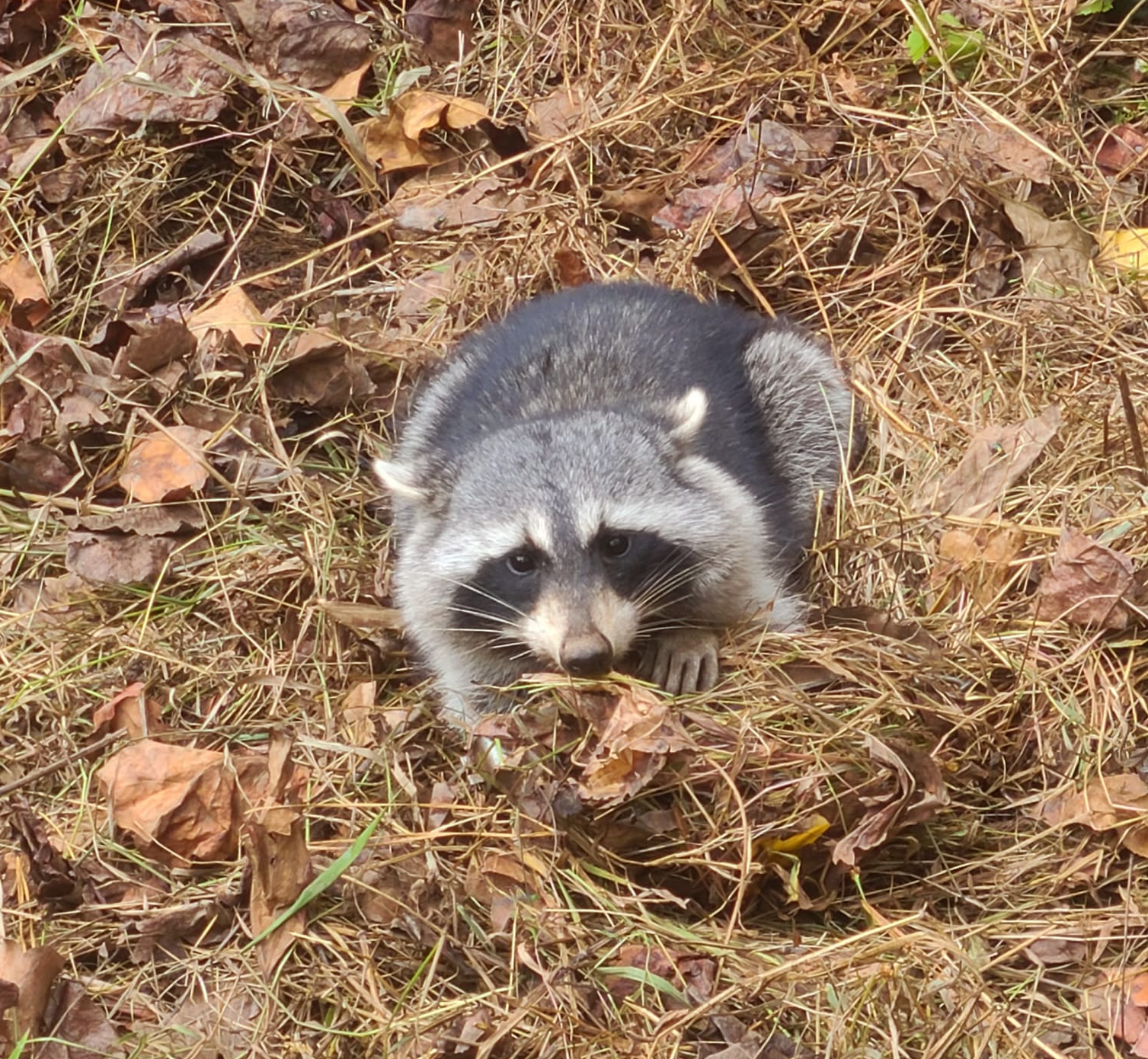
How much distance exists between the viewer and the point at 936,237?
5.25 m

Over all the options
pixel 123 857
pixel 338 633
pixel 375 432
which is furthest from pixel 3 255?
pixel 123 857

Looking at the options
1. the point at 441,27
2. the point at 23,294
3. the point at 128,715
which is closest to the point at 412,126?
the point at 441,27

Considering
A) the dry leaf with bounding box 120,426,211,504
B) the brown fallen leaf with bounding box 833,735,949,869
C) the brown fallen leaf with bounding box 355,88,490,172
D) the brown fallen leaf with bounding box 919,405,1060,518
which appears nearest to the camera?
the brown fallen leaf with bounding box 833,735,949,869

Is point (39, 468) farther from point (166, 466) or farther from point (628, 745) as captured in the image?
point (628, 745)

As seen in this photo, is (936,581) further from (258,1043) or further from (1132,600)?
(258,1043)

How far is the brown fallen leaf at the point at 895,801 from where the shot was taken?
11.3 feet

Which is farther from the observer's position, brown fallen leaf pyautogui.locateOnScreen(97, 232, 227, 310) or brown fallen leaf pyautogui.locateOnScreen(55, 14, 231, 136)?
brown fallen leaf pyautogui.locateOnScreen(55, 14, 231, 136)

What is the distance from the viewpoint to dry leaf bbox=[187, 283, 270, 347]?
508 centimetres

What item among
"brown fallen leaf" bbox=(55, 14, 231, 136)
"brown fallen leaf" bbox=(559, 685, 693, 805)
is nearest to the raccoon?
"brown fallen leaf" bbox=(559, 685, 693, 805)

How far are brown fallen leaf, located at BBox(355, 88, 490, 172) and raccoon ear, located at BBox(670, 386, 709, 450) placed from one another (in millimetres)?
1992

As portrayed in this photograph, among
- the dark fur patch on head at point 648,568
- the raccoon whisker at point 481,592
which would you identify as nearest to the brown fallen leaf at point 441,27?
the raccoon whisker at point 481,592

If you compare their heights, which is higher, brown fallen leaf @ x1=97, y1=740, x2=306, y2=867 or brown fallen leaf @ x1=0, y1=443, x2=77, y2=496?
brown fallen leaf @ x1=0, y1=443, x2=77, y2=496

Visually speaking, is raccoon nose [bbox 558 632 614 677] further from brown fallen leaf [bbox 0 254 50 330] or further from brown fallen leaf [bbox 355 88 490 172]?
Result: brown fallen leaf [bbox 355 88 490 172]

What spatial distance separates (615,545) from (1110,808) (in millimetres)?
1369
